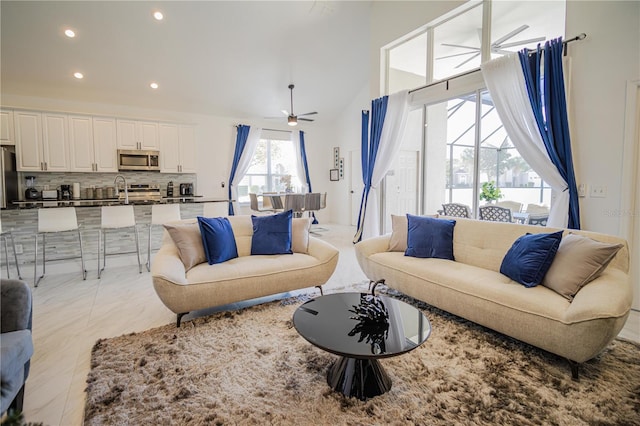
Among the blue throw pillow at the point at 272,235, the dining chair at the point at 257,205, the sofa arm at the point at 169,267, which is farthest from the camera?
the dining chair at the point at 257,205

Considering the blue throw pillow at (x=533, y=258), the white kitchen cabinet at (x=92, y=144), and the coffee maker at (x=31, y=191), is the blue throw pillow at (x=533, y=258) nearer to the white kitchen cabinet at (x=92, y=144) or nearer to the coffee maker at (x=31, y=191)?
the white kitchen cabinet at (x=92, y=144)

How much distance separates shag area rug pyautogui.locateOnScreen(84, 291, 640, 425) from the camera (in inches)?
65.1

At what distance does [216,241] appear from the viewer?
10.0ft

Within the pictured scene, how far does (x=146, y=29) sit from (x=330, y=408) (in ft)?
18.4

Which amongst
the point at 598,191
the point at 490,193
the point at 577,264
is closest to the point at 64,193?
the point at 490,193

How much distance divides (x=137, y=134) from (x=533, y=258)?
254 inches

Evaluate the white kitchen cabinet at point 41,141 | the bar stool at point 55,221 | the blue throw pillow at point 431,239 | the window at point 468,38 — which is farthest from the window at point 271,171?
the blue throw pillow at point 431,239

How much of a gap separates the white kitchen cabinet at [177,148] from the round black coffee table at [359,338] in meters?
5.38

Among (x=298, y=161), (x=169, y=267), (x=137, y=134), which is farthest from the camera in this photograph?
(x=298, y=161)

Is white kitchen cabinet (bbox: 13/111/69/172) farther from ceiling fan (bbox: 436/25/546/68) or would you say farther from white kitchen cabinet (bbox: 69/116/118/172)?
ceiling fan (bbox: 436/25/546/68)

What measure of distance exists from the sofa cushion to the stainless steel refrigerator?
131 inches

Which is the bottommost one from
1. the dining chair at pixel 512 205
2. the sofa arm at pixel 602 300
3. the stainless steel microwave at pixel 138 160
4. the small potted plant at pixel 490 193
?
the sofa arm at pixel 602 300

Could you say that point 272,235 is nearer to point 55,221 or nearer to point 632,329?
point 55,221

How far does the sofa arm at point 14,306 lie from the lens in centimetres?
165
